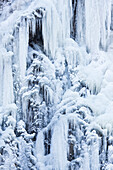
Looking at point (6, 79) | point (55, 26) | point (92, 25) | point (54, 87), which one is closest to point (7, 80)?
point (6, 79)

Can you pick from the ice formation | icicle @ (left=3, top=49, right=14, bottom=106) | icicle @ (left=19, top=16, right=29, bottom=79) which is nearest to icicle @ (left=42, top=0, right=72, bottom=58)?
the ice formation

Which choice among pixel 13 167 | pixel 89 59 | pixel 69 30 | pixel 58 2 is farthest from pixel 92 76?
pixel 13 167

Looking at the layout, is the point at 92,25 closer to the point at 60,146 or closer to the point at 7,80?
the point at 7,80

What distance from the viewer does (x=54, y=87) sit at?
6988 millimetres

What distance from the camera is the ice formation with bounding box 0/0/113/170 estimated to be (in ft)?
22.1

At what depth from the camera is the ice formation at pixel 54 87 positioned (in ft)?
22.1

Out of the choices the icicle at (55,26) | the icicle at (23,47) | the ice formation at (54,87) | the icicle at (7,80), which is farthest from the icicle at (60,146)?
the icicle at (55,26)

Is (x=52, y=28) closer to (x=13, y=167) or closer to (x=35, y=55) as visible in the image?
(x=35, y=55)

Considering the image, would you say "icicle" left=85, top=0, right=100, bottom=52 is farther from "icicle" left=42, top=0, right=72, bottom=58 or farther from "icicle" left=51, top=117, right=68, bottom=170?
"icicle" left=51, top=117, right=68, bottom=170

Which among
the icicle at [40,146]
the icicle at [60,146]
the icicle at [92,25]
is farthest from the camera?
the icicle at [92,25]

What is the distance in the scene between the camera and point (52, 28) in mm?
6973

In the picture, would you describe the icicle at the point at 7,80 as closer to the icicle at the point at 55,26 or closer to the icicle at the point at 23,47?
the icicle at the point at 23,47

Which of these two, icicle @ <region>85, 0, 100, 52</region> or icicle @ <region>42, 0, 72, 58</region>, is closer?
icicle @ <region>42, 0, 72, 58</region>

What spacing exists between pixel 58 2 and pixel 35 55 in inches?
36.6
